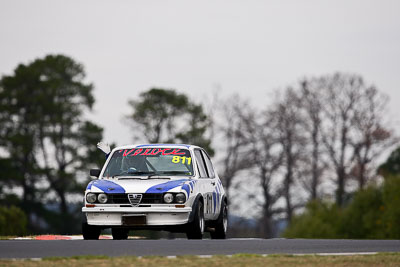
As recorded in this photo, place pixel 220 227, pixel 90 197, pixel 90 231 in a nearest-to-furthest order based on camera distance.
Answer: pixel 90 197
pixel 90 231
pixel 220 227

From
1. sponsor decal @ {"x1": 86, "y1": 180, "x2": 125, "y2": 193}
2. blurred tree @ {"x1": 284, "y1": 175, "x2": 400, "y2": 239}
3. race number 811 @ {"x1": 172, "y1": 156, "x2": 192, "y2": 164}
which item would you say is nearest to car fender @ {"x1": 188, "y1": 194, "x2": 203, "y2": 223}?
race number 811 @ {"x1": 172, "y1": 156, "x2": 192, "y2": 164}

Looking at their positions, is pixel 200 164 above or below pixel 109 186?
above

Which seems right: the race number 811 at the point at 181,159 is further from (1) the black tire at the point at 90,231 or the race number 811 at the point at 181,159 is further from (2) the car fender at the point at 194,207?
(1) the black tire at the point at 90,231

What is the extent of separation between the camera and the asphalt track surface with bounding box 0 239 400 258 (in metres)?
12.7

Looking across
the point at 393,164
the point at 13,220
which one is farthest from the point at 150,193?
the point at 393,164

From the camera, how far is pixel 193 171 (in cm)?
1780

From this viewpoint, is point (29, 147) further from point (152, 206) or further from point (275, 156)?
point (152, 206)

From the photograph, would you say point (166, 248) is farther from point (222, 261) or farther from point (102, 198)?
point (102, 198)

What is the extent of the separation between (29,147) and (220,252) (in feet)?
168

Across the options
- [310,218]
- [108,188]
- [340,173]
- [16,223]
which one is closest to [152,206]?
[108,188]

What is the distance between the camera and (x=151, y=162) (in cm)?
1820

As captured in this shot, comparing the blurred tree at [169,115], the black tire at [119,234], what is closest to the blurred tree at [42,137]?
the blurred tree at [169,115]

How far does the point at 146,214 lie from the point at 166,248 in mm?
2921

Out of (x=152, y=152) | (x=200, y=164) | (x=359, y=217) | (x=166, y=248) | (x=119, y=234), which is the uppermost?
(x=359, y=217)
